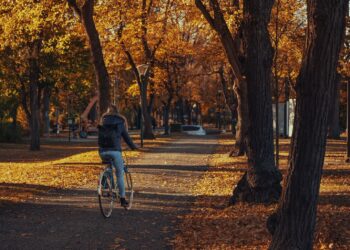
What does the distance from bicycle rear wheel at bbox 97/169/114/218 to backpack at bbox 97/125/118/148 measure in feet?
1.39

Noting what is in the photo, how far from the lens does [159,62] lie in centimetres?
4788

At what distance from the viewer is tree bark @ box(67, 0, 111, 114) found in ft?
64.8

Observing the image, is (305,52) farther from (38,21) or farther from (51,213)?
(38,21)

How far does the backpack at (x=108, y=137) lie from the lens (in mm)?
9969

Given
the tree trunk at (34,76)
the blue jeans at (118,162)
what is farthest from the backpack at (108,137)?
the tree trunk at (34,76)

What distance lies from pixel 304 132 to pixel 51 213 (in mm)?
5431

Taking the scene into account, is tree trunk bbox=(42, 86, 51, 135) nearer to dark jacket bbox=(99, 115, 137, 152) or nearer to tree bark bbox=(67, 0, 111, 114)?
tree bark bbox=(67, 0, 111, 114)

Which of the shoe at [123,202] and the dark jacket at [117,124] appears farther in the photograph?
the shoe at [123,202]

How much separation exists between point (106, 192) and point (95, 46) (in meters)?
10.6

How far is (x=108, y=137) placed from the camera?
9.97 m

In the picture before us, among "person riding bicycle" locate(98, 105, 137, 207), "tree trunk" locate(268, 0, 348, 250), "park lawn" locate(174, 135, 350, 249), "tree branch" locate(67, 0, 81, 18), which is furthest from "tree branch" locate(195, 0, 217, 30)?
"tree trunk" locate(268, 0, 348, 250)

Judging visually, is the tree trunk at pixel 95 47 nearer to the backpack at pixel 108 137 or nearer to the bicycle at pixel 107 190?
the bicycle at pixel 107 190

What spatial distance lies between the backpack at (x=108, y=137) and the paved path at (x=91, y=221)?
1.15m

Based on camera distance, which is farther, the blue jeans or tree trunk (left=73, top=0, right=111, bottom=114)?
tree trunk (left=73, top=0, right=111, bottom=114)
